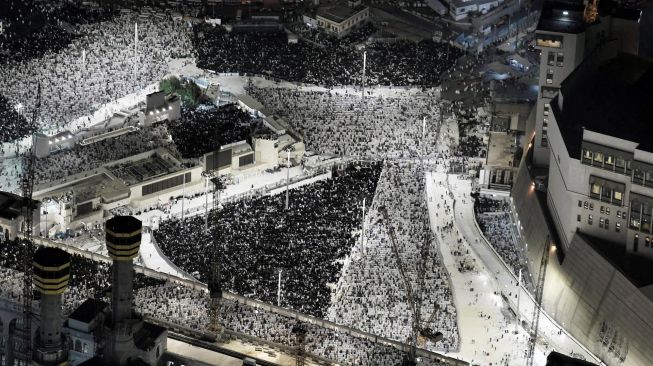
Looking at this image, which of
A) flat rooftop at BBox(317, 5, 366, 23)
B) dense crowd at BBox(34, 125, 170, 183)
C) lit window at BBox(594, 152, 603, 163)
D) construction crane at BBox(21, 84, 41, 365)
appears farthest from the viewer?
flat rooftop at BBox(317, 5, 366, 23)

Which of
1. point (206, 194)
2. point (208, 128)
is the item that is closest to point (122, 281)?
point (206, 194)

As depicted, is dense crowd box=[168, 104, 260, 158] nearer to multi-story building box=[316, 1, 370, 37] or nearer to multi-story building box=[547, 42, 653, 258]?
multi-story building box=[316, 1, 370, 37]

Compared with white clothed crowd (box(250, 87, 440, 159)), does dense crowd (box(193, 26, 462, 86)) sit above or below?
above

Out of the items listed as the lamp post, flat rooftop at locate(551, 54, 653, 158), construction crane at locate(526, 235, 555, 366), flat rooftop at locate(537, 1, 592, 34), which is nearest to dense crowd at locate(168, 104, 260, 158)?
the lamp post

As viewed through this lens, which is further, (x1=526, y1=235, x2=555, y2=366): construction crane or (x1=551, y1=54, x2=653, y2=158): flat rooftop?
(x1=551, y1=54, x2=653, y2=158): flat rooftop

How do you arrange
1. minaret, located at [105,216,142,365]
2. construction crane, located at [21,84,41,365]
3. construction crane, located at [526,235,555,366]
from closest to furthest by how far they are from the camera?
minaret, located at [105,216,142,365], construction crane, located at [21,84,41,365], construction crane, located at [526,235,555,366]

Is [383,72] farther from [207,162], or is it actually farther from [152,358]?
[152,358]
